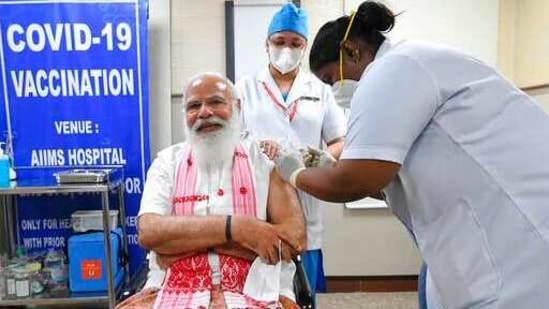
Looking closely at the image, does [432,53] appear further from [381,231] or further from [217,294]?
[381,231]

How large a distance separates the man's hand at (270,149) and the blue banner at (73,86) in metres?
1.31

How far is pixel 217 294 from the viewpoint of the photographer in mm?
1595

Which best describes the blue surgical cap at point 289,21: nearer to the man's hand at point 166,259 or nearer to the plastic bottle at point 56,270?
the man's hand at point 166,259

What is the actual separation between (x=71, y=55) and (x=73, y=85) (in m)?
0.18

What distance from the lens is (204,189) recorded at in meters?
1.78

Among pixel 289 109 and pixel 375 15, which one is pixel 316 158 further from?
pixel 375 15

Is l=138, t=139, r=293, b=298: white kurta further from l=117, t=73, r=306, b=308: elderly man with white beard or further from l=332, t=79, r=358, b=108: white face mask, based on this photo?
l=332, t=79, r=358, b=108: white face mask

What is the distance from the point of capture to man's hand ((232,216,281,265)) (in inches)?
63.7

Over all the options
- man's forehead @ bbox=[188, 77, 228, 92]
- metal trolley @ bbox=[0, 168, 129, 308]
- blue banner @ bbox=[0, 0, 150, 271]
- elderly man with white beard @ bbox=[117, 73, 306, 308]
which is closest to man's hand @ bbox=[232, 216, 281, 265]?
elderly man with white beard @ bbox=[117, 73, 306, 308]

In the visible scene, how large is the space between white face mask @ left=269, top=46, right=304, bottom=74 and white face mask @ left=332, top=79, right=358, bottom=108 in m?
0.74

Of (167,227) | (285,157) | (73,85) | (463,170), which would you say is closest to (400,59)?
(463,170)

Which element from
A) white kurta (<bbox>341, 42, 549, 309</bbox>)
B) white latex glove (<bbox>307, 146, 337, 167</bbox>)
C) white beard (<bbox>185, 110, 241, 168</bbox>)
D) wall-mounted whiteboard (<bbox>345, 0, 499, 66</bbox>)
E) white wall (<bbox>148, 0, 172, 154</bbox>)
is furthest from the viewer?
wall-mounted whiteboard (<bbox>345, 0, 499, 66</bbox>)

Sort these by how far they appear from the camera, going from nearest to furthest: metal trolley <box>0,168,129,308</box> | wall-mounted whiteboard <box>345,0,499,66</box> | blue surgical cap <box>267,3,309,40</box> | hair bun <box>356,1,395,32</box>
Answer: hair bun <box>356,1,395,32</box>, blue surgical cap <box>267,3,309,40</box>, metal trolley <box>0,168,129,308</box>, wall-mounted whiteboard <box>345,0,499,66</box>

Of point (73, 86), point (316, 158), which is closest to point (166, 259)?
Result: point (316, 158)
